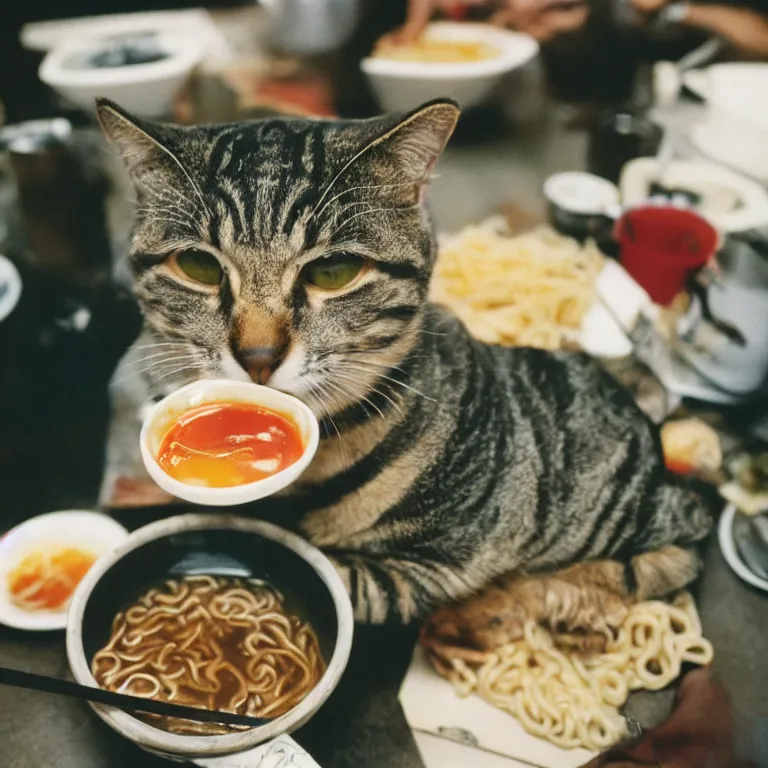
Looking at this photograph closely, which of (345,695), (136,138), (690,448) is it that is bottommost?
(345,695)

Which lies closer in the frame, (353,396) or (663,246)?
(353,396)

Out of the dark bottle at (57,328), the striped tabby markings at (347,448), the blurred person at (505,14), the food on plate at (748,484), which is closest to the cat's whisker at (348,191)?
the striped tabby markings at (347,448)

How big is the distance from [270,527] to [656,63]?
1063 millimetres

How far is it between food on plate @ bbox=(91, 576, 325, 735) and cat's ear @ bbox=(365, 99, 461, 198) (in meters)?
0.46

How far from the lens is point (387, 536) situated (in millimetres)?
762

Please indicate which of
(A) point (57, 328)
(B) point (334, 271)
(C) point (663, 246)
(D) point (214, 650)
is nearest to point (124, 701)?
(D) point (214, 650)

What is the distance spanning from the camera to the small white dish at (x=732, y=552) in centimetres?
78

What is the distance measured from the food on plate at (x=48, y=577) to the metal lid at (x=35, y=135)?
22.6 inches

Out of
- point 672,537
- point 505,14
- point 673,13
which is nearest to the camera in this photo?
point 672,537

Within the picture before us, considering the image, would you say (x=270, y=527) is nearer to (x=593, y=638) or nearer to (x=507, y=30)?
(x=593, y=638)

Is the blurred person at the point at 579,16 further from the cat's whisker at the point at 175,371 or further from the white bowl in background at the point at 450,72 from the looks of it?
the cat's whisker at the point at 175,371

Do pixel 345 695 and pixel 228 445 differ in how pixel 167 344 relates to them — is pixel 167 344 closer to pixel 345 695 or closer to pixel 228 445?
pixel 228 445

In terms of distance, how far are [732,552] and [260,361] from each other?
60 centimetres

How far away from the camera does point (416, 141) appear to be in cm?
65
